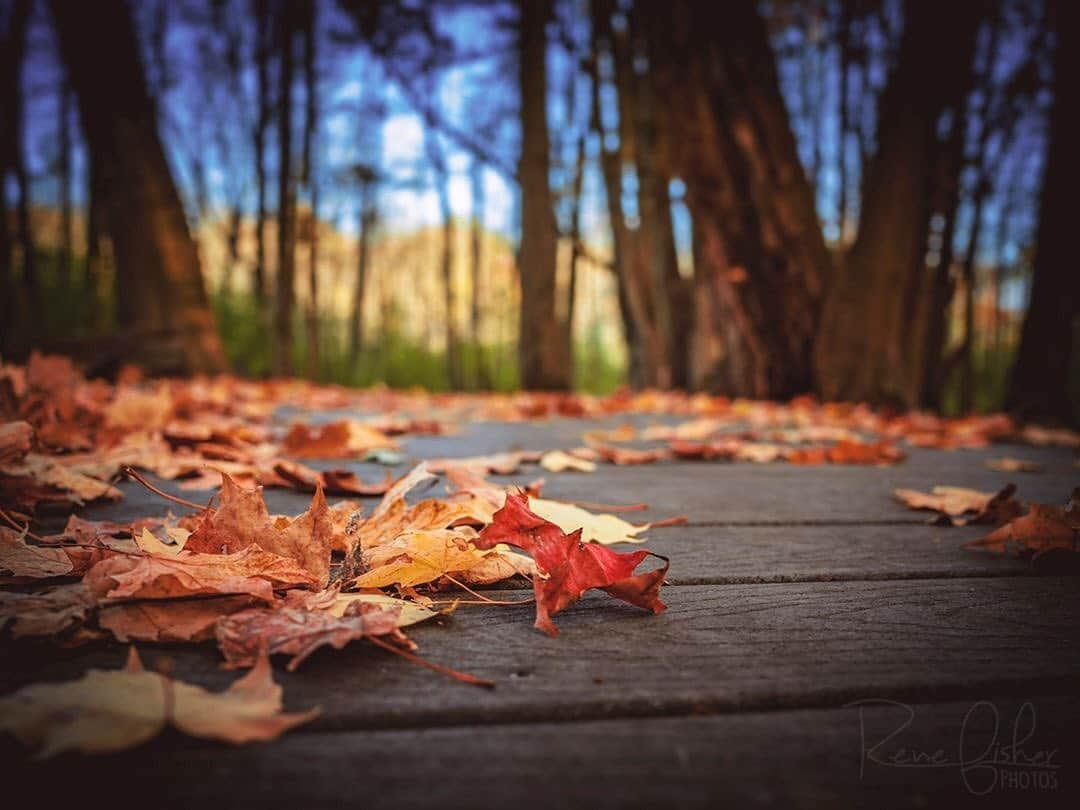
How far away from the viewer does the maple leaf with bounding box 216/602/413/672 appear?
564mm

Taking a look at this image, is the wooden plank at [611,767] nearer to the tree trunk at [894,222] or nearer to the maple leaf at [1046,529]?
the maple leaf at [1046,529]

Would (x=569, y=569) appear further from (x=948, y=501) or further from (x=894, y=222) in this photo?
(x=894, y=222)

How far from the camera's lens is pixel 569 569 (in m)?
0.74

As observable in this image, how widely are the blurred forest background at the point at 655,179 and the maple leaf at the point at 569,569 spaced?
4.13 meters

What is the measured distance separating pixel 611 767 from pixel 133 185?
637 centimetres

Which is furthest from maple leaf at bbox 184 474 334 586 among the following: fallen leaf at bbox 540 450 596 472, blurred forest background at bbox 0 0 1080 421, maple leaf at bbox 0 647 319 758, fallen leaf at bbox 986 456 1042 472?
blurred forest background at bbox 0 0 1080 421

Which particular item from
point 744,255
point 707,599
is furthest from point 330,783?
point 744,255

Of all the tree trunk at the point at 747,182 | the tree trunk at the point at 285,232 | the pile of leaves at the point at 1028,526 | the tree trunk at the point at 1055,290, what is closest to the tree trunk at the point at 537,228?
the tree trunk at the point at 747,182

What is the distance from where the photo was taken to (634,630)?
0.67 m

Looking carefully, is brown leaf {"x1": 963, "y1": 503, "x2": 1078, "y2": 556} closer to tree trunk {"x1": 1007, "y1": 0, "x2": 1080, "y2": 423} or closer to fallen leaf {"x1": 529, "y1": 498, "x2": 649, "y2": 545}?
fallen leaf {"x1": 529, "y1": 498, "x2": 649, "y2": 545}

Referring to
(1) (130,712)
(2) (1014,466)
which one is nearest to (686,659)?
(1) (130,712)

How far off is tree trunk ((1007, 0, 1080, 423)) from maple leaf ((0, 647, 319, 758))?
5.16 m

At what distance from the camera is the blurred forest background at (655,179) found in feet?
14.6

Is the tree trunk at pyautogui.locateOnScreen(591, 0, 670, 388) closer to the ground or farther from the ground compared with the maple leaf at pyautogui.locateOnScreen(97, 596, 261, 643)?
farther from the ground
